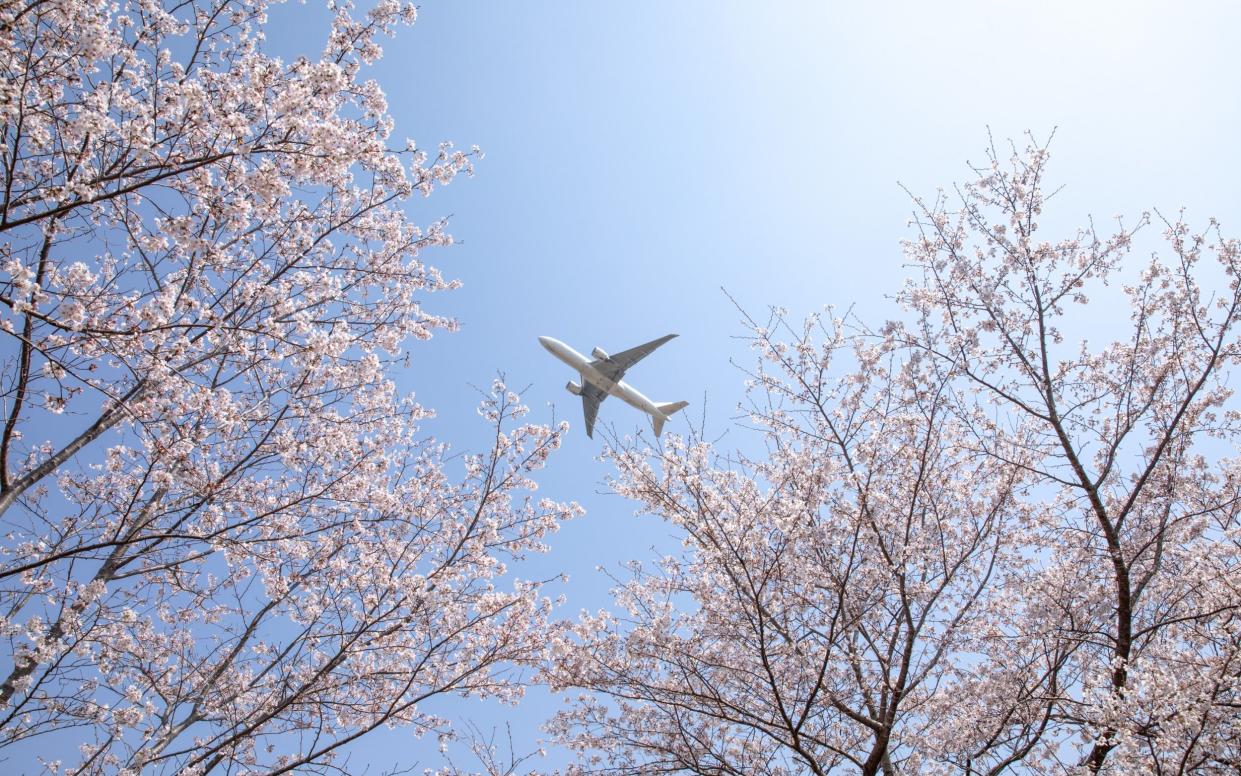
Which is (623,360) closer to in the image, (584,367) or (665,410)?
(584,367)

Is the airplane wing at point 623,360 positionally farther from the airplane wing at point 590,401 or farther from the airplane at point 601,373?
the airplane wing at point 590,401

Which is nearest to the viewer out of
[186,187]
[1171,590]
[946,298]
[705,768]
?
[186,187]

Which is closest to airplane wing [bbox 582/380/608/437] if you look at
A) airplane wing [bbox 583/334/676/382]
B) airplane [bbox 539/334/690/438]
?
airplane [bbox 539/334/690/438]

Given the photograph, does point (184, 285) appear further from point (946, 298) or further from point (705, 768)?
point (946, 298)

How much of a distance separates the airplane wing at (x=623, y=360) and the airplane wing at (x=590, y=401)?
2235 mm

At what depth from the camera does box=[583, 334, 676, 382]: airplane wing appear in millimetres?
29266

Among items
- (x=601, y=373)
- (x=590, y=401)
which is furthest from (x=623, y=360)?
(x=590, y=401)

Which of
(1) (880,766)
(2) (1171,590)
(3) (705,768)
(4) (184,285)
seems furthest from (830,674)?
(4) (184,285)

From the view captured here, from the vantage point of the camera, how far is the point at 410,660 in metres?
8.21

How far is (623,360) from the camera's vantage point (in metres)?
30.2

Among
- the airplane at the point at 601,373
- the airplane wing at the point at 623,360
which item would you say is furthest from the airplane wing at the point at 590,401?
the airplane wing at the point at 623,360

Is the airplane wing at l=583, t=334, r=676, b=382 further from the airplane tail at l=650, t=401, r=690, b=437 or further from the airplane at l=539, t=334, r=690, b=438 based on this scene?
the airplane tail at l=650, t=401, r=690, b=437

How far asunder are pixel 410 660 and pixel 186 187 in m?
5.84

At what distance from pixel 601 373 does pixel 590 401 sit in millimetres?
3034
